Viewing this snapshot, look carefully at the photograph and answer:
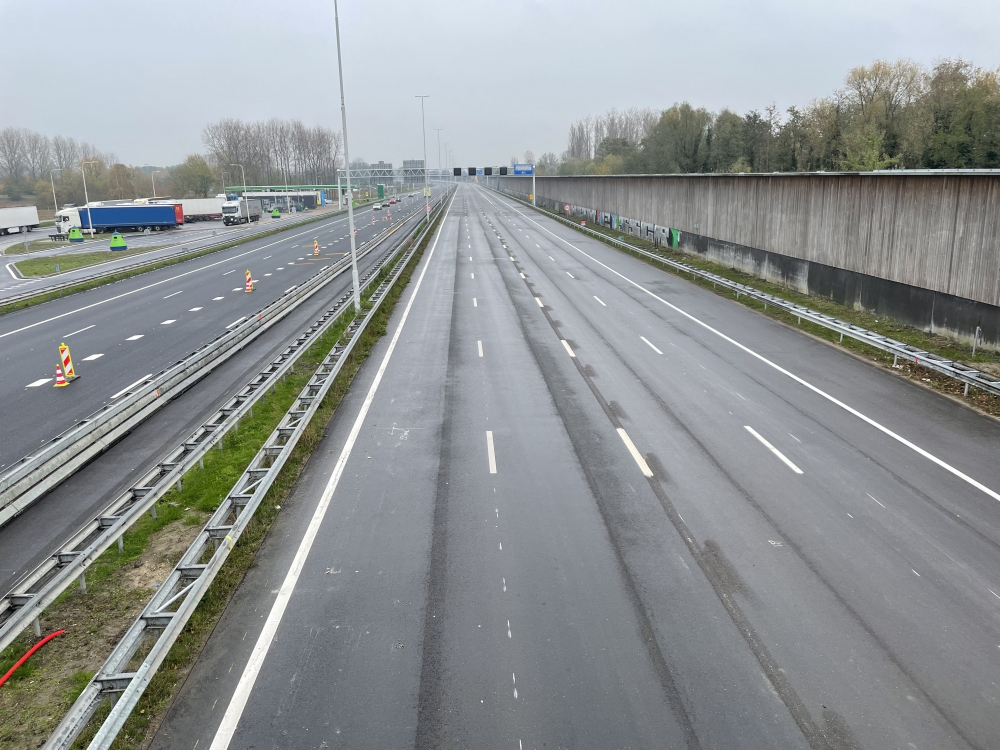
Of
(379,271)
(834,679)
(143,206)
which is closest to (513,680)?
(834,679)

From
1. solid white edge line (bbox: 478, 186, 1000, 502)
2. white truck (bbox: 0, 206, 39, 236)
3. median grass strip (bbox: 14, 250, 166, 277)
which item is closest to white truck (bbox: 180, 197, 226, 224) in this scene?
white truck (bbox: 0, 206, 39, 236)

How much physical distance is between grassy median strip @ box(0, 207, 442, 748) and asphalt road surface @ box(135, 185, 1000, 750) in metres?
0.25

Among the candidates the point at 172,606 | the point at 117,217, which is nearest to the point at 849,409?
the point at 172,606

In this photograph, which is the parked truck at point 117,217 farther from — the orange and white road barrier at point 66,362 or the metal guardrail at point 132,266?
the orange and white road barrier at point 66,362

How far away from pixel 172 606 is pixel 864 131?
70.5 meters

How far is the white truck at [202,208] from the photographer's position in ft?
322

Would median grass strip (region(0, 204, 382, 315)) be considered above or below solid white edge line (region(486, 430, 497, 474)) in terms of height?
above

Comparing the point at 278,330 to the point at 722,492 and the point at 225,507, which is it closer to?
the point at 225,507

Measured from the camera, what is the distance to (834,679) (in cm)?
778

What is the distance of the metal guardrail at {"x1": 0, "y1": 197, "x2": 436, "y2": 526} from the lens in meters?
12.1

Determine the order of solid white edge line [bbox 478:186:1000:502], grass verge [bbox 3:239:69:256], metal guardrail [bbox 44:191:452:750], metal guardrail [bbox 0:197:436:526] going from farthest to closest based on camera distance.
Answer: grass verge [bbox 3:239:69:256]
solid white edge line [bbox 478:186:1000:502]
metal guardrail [bbox 0:197:436:526]
metal guardrail [bbox 44:191:452:750]

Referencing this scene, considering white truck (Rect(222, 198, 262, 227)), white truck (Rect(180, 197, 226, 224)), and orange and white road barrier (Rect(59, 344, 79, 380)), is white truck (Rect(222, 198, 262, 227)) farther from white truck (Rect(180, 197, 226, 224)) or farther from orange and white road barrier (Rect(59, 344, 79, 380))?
orange and white road barrier (Rect(59, 344, 79, 380))

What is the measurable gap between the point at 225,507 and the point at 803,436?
11.5 meters

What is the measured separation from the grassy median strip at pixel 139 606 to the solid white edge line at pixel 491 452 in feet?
12.0
